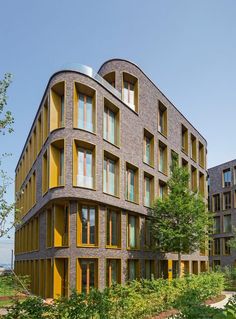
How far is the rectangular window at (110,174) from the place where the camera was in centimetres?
2672

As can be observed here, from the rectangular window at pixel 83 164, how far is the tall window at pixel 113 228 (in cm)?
312

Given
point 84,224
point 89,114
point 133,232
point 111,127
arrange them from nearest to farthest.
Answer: point 84,224
point 89,114
point 111,127
point 133,232

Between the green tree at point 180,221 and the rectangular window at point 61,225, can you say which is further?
the green tree at point 180,221

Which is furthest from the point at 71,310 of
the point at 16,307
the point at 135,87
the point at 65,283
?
the point at 135,87

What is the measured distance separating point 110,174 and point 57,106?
5393 millimetres

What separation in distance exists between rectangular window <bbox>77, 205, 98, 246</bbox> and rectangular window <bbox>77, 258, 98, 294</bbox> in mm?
1015

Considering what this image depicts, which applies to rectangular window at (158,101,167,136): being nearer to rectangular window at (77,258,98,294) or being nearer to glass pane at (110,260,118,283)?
glass pane at (110,260,118,283)

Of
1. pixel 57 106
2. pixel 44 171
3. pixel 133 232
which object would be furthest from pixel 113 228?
pixel 57 106

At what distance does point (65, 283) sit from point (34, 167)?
41.5ft

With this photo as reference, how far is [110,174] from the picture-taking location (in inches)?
1082

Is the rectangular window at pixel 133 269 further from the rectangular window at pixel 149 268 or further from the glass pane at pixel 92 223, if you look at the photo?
the glass pane at pixel 92 223

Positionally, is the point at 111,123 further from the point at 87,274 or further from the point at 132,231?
the point at 87,274

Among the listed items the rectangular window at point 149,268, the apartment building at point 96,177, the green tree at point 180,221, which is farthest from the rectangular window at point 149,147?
the rectangular window at point 149,268

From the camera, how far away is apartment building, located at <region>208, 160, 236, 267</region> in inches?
2339
